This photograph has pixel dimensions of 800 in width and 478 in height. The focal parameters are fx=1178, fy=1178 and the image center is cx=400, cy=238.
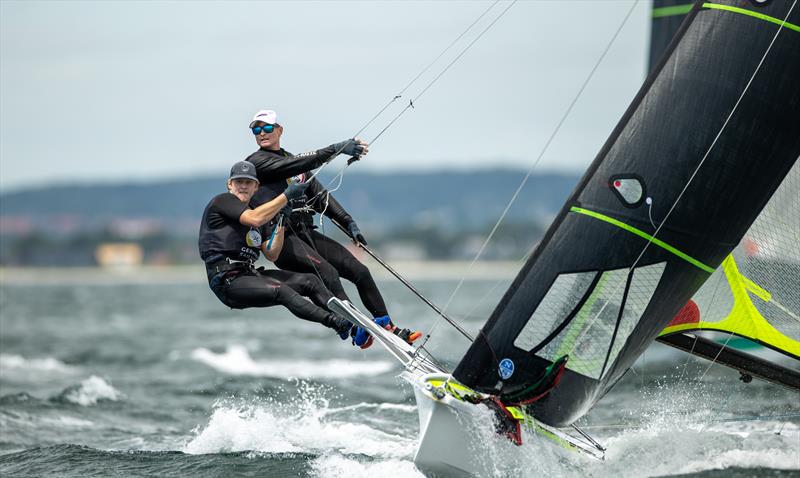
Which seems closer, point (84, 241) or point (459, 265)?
point (459, 265)

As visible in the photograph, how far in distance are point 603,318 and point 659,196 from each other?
655mm

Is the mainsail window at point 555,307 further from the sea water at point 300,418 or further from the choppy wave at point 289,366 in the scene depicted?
the choppy wave at point 289,366

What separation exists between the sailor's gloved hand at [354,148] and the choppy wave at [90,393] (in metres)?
4.90

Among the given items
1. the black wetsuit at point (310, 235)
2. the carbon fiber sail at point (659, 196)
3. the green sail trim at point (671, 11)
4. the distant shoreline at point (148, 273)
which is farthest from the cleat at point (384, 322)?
the distant shoreline at point (148, 273)

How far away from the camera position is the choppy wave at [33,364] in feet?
44.7

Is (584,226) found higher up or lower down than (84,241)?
higher up

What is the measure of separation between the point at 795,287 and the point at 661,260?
1196 millimetres

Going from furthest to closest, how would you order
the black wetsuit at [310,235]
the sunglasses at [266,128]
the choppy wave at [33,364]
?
the choppy wave at [33,364]
the sunglasses at [266,128]
the black wetsuit at [310,235]

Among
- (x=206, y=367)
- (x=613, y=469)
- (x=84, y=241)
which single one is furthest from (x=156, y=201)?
(x=613, y=469)

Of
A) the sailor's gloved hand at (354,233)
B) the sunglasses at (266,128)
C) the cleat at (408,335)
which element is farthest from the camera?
the sailor's gloved hand at (354,233)

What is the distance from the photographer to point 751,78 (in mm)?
5672

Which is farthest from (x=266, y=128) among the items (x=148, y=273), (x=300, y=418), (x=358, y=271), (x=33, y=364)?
(x=148, y=273)

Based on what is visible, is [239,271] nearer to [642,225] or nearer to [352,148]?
[352,148]

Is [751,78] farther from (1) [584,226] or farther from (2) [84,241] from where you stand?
(2) [84,241]
